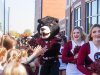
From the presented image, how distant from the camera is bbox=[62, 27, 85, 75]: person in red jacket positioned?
24.2 feet

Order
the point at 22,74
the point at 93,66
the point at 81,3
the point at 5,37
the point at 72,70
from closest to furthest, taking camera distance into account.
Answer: the point at 22,74, the point at 93,66, the point at 5,37, the point at 72,70, the point at 81,3

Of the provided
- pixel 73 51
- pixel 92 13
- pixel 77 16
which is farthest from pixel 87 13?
pixel 73 51

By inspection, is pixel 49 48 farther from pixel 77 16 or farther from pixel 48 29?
pixel 77 16

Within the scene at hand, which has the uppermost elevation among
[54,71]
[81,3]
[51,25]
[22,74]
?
[81,3]

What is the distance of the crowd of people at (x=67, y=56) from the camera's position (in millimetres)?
3143

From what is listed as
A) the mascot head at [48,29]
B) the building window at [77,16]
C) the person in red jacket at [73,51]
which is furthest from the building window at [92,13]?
the person in red jacket at [73,51]

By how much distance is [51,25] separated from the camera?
7.88 meters

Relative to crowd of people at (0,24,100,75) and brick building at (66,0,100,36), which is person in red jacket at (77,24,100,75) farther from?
brick building at (66,0,100,36)

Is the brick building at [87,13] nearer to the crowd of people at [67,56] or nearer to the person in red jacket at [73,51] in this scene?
the person in red jacket at [73,51]

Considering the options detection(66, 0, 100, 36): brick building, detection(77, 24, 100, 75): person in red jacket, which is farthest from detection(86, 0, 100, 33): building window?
detection(77, 24, 100, 75): person in red jacket

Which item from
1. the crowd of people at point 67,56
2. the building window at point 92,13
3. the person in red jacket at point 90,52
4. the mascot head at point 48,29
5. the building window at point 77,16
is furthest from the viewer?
the building window at point 77,16

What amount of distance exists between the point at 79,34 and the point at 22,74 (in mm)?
4946

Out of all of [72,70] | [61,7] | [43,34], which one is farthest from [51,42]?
[61,7]

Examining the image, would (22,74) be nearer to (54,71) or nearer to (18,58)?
(18,58)
